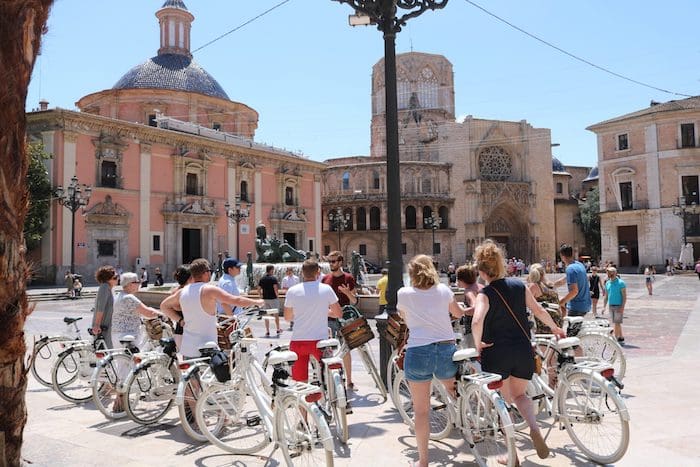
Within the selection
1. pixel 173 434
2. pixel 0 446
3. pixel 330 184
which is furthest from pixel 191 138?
pixel 0 446

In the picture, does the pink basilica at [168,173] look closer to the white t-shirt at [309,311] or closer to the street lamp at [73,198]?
the street lamp at [73,198]

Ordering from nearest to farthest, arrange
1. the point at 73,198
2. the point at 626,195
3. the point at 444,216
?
1. the point at 73,198
2. the point at 626,195
3. the point at 444,216

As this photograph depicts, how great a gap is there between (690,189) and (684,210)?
4759 mm

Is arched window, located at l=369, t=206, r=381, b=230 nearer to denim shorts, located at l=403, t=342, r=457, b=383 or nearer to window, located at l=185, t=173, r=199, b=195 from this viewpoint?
window, located at l=185, t=173, r=199, b=195

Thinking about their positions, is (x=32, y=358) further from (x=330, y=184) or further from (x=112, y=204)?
(x=330, y=184)

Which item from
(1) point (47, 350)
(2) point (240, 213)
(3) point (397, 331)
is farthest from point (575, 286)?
(2) point (240, 213)

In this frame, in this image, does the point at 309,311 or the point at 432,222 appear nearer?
the point at 309,311

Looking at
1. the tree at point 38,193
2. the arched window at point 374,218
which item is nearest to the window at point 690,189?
the arched window at point 374,218

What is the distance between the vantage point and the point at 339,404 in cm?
473

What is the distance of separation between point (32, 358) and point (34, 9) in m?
5.72

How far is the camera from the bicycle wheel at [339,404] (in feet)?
15.7

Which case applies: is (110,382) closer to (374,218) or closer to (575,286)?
(575,286)

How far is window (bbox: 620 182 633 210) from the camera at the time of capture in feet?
140

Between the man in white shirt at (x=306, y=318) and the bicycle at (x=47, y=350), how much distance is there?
3.76 metres
